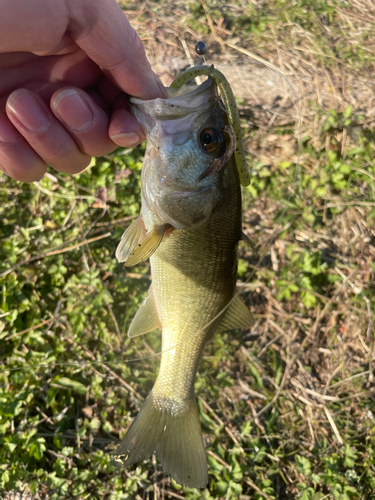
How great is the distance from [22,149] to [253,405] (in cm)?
274

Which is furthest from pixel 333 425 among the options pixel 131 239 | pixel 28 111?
pixel 28 111

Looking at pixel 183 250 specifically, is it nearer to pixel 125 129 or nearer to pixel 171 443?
pixel 125 129

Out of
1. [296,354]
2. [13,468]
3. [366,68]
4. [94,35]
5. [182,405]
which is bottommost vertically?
Result: [296,354]

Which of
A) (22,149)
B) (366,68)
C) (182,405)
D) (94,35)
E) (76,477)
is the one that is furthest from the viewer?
(366,68)

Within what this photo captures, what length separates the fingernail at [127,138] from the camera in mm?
1799

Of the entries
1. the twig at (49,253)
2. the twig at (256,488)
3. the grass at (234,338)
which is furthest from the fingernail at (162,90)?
the twig at (256,488)

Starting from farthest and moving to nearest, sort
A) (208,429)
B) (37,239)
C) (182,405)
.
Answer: (37,239), (208,429), (182,405)

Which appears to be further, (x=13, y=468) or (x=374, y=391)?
(x=374, y=391)

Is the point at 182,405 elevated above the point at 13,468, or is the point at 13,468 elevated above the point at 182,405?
the point at 182,405

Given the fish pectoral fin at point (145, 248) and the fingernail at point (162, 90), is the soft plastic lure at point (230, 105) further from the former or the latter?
the fish pectoral fin at point (145, 248)

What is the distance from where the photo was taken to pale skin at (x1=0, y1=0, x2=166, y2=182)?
65.6 inches

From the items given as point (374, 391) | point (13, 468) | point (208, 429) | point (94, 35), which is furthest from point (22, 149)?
point (374, 391)

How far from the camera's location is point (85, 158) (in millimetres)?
2051

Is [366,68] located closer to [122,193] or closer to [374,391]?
[122,193]
